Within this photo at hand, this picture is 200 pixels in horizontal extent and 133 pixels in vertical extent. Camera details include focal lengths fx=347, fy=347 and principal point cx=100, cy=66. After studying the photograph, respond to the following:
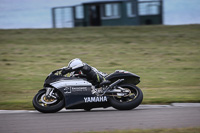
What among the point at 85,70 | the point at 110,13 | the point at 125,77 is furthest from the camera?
the point at 110,13

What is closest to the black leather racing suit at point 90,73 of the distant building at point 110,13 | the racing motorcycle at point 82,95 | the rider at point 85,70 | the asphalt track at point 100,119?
the rider at point 85,70

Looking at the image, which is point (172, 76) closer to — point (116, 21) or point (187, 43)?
point (187, 43)

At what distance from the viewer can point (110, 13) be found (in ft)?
77.0

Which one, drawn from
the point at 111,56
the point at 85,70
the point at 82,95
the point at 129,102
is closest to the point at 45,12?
the point at 111,56

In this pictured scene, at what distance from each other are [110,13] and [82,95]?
646 inches

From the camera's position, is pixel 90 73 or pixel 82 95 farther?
pixel 90 73

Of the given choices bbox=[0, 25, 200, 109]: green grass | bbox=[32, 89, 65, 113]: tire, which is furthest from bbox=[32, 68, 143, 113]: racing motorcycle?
bbox=[0, 25, 200, 109]: green grass

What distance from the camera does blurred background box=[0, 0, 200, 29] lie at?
23.1m

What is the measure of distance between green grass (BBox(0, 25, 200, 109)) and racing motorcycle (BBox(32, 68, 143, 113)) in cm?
120

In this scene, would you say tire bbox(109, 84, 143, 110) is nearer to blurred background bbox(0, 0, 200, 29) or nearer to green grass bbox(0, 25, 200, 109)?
green grass bbox(0, 25, 200, 109)

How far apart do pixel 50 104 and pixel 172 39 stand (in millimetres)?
13407

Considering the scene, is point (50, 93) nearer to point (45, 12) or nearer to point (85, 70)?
point (85, 70)

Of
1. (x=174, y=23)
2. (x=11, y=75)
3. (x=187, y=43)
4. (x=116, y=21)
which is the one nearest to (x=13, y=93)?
(x=11, y=75)

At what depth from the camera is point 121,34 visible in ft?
69.3
